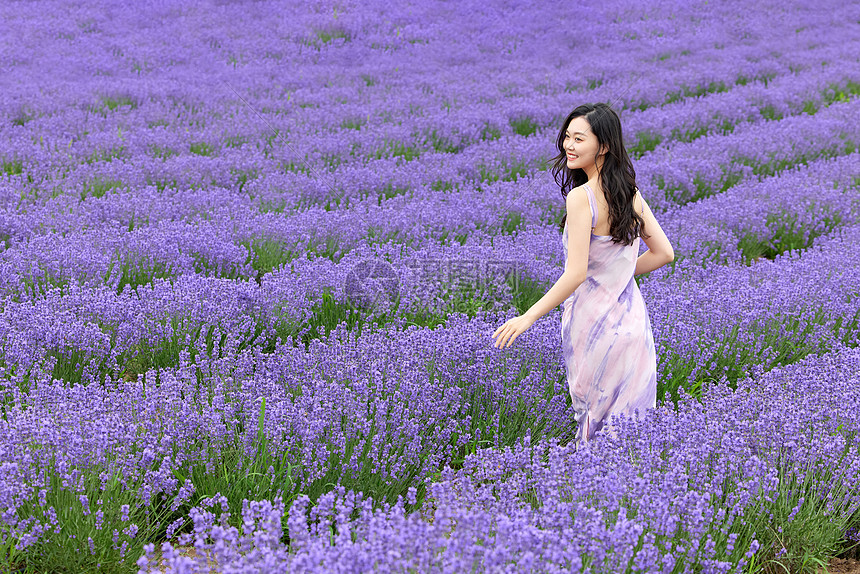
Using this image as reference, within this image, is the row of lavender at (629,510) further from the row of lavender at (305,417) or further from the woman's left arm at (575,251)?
the woman's left arm at (575,251)

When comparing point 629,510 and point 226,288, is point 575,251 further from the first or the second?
point 226,288

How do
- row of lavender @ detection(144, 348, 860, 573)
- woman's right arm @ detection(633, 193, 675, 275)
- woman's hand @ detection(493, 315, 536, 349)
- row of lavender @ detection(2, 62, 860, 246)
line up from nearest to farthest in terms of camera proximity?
row of lavender @ detection(144, 348, 860, 573) → woman's hand @ detection(493, 315, 536, 349) → woman's right arm @ detection(633, 193, 675, 275) → row of lavender @ detection(2, 62, 860, 246)

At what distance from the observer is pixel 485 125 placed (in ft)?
27.0

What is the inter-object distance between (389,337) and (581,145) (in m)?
1.26

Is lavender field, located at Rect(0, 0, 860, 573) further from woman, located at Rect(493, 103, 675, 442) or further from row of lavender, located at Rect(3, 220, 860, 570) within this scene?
woman, located at Rect(493, 103, 675, 442)

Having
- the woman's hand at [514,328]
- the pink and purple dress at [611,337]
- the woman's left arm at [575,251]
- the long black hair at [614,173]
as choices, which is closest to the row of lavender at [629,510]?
the pink and purple dress at [611,337]

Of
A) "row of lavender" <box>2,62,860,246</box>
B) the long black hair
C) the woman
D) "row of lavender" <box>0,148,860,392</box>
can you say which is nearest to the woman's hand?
the woman

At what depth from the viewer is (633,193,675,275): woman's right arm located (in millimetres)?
2723

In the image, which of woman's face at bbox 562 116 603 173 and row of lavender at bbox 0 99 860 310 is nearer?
woman's face at bbox 562 116 603 173

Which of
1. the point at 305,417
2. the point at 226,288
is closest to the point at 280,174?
the point at 226,288

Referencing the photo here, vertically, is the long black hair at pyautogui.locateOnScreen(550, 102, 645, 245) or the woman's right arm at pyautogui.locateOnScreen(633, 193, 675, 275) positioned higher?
the long black hair at pyautogui.locateOnScreen(550, 102, 645, 245)

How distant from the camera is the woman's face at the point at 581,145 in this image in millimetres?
2553

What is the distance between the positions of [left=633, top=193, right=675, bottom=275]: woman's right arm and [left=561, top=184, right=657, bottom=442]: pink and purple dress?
82mm

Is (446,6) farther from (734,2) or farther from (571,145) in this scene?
(571,145)
